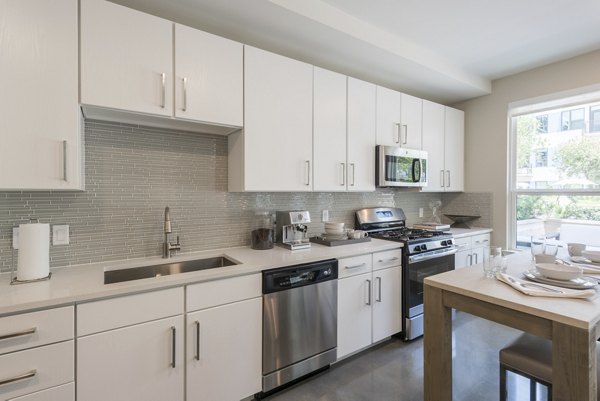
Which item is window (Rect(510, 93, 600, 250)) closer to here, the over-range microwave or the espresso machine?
the over-range microwave

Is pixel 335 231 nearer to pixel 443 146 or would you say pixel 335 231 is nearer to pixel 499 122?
pixel 443 146

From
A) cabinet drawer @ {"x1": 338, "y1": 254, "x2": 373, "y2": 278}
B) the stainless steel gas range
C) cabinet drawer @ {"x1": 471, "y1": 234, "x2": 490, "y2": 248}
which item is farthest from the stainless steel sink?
cabinet drawer @ {"x1": 471, "y1": 234, "x2": 490, "y2": 248}

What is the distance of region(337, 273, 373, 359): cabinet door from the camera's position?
2.20 metres

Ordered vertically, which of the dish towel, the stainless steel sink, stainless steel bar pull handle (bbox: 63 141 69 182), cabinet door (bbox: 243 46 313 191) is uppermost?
cabinet door (bbox: 243 46 313 191)

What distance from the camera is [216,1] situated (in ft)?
5.93

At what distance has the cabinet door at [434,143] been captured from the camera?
3270 mm

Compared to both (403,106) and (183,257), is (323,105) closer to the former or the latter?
(403,106)

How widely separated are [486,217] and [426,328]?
8.56ft

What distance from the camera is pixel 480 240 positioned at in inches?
134

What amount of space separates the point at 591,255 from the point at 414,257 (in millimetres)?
1134

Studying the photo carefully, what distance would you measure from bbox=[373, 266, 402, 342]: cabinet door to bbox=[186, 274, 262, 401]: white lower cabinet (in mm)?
1064

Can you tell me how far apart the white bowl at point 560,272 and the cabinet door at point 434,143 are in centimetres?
183

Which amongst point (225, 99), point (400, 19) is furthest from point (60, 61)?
point (400, 19)

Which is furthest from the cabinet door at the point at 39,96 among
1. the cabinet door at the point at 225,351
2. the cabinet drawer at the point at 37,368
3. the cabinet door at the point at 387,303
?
the cabinet door at the point at 387,303
